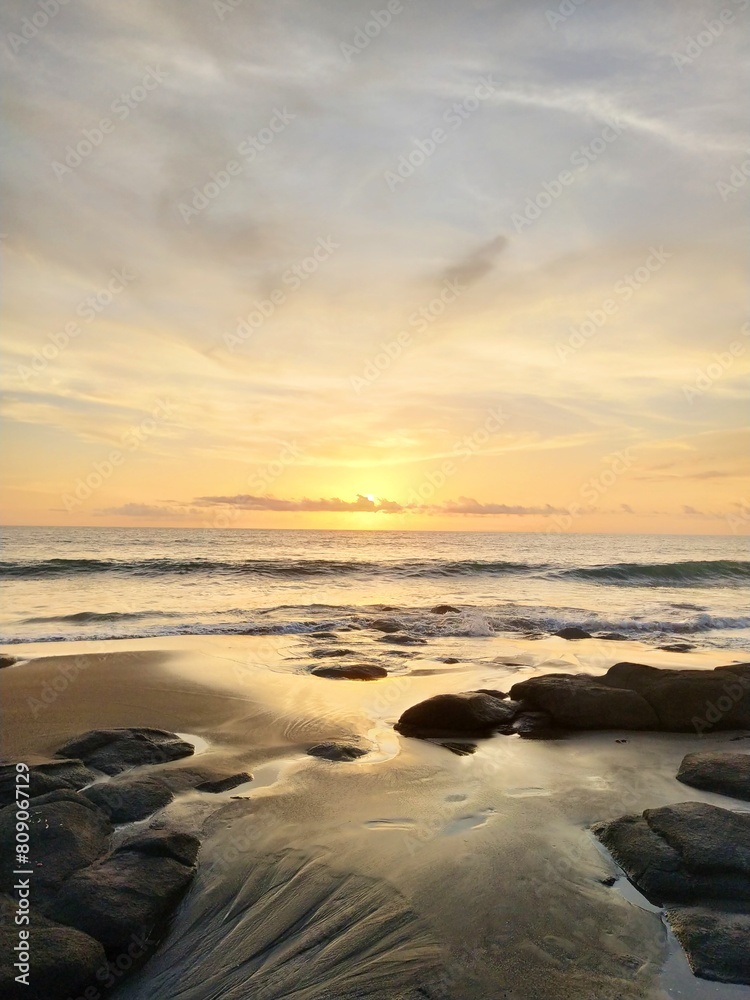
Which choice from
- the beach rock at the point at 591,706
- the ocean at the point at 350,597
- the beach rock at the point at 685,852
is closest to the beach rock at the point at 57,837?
the beach rock at the point at 685,852

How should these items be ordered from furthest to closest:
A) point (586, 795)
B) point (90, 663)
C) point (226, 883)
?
point (90, 663), point (586, 795), point (226, 883)

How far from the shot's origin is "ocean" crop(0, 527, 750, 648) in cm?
1820

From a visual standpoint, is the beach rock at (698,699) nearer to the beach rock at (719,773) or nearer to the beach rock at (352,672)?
the beach rock at (719,773)

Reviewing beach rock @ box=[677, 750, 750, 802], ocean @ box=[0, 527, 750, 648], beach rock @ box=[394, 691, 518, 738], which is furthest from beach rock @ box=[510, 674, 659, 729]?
ocean @ box=[0, 527, 750, 648]

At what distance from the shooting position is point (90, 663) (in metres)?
12.6

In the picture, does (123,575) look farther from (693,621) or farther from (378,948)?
(378,948)

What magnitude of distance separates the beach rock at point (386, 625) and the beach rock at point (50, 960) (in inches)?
567

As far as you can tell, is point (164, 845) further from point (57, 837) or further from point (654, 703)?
point (654, 703)

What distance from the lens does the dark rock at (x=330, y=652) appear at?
46.8 feet

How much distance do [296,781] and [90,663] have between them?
7571 millimetres

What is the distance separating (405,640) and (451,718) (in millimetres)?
7915

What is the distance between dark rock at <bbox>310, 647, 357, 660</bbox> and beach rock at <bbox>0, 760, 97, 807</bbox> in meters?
7.99

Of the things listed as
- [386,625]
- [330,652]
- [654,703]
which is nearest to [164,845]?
[654,703]

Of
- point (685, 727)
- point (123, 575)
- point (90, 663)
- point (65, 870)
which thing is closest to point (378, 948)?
point (65, 870)
